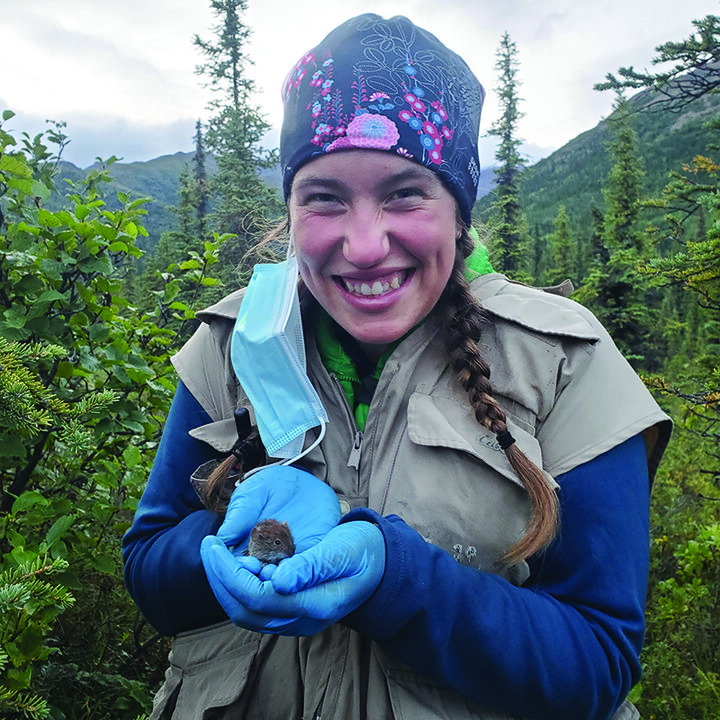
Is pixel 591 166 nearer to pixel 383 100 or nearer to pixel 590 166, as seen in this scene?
pixel 590 166

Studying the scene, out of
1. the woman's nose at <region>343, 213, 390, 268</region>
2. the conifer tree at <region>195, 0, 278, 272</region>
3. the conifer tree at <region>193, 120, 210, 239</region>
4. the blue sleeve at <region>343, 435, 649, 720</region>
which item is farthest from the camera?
the conifer tree at <region>193, 120, 210, 239</region>

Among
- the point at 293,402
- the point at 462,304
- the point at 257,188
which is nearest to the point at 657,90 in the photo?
the point at 462,304

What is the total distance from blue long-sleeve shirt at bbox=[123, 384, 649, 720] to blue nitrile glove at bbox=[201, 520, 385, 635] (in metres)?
0.06

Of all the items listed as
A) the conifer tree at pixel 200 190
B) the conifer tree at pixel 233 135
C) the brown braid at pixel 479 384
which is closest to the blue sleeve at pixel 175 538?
the brown braid at pixel 479 384

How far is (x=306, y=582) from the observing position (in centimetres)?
120

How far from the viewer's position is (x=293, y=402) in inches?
→ 67.2

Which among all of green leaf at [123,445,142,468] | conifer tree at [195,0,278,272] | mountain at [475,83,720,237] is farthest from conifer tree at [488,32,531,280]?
mountain at [475,83,720,237]

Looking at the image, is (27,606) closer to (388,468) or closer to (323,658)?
(323,658)

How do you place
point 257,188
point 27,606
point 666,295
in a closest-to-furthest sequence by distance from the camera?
point 27,606
point 257,188
point 666,295

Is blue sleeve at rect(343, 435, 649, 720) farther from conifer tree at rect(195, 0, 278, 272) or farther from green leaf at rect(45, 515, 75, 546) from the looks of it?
conifer tree at rect(195, 0, 278, 272)

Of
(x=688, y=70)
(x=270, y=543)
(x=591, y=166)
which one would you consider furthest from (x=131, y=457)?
(x=591, y=166)

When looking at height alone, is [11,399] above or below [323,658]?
above

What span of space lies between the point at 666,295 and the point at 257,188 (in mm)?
44800

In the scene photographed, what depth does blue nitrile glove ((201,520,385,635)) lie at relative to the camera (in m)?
1.20
